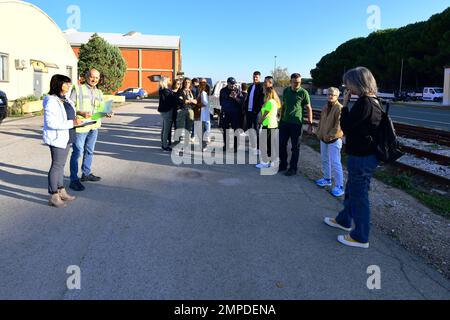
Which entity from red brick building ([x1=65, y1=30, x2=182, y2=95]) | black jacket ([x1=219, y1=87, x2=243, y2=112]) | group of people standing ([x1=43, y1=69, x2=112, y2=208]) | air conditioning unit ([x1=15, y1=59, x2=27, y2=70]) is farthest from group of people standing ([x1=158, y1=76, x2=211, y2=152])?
red brick building ([x1=65, y1=30, x2=182, y2=95])

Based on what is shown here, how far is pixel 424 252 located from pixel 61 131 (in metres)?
4.64

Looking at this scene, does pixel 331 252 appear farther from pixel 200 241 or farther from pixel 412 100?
pixel 412 100

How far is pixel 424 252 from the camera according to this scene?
4.16m

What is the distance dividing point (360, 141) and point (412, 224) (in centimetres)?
180

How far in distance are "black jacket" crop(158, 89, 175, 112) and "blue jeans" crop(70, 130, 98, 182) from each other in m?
3.47

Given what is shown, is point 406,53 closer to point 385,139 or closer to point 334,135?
point 334,135

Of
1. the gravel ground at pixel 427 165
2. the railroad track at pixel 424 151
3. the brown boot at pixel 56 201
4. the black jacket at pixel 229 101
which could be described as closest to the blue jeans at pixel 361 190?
the brown boot at pixel 56 201

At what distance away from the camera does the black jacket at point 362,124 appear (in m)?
3.92

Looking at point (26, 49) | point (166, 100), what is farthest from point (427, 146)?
point (26, 49)

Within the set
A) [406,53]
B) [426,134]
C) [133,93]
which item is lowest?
[426,134]

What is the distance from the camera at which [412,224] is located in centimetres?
505

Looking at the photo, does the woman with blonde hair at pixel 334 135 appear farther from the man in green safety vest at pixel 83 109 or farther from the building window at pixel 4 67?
the building window at pixel 4 67
